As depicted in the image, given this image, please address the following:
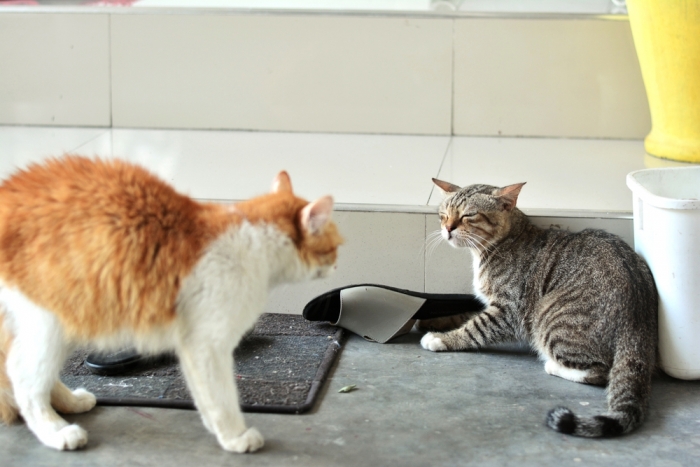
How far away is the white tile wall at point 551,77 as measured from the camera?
170 inches

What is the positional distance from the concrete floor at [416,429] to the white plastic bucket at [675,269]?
0.35 ft

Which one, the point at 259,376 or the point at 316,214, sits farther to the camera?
the point at 259,376

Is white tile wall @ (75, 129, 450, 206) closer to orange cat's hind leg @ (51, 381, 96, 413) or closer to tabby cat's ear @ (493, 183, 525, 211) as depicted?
tabby cat's ear @ (493, 183, 525, 211)

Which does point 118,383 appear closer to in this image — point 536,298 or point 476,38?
point 536,298

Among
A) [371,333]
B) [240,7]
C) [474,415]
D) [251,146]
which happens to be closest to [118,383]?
[371,333]

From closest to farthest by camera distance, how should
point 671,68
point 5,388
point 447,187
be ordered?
point 5,388
point 447,187
point 671,68

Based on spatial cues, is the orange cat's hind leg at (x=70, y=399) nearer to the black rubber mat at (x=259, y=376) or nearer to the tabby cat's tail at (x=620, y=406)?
the black rubber mat at (x=259, y=376)

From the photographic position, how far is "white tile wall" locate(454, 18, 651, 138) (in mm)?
4316

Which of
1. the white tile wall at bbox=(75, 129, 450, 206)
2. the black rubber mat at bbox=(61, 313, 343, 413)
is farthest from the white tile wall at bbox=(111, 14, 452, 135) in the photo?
the black rubber mat at bbox=(61, 313, 343, 413)

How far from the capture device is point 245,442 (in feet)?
7.39

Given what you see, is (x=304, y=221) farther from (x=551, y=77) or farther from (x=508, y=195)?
(x=551, y=77)

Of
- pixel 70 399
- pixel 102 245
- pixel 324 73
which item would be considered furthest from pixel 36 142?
pixel 102 245

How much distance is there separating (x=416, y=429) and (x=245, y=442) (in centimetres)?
52

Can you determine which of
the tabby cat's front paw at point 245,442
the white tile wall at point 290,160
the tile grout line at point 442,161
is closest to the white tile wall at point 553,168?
the tile grout line at point 442,161
